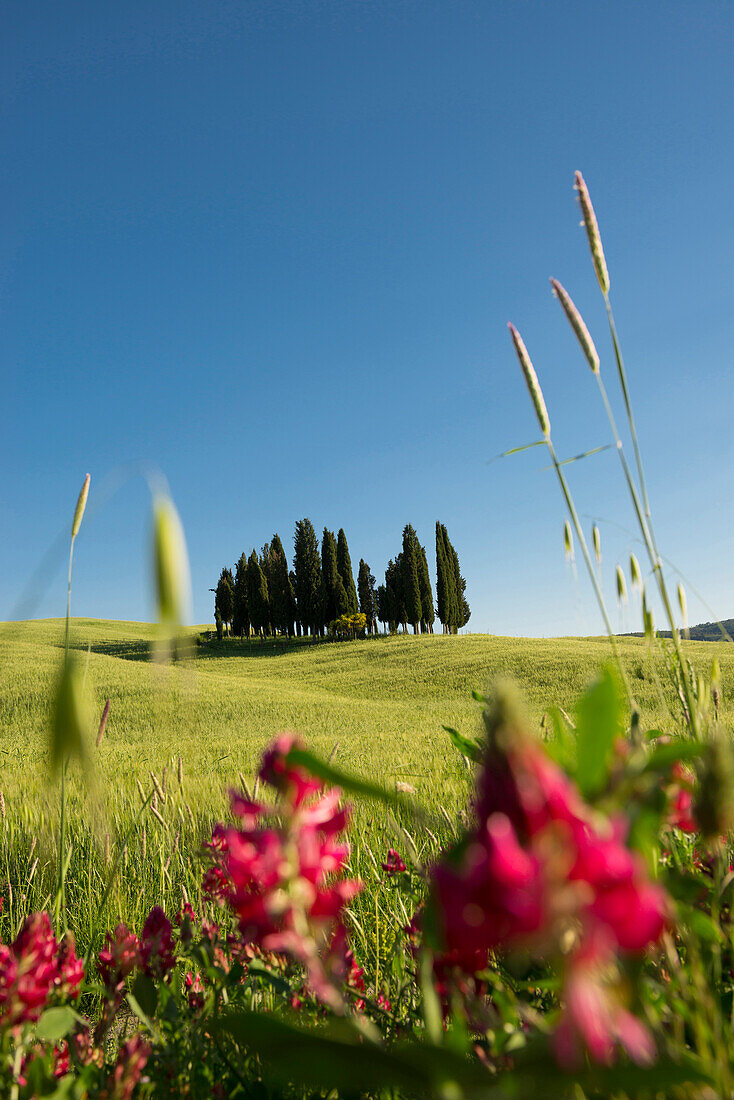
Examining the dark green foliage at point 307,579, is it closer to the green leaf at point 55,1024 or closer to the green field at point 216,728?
the green field at point 216,728

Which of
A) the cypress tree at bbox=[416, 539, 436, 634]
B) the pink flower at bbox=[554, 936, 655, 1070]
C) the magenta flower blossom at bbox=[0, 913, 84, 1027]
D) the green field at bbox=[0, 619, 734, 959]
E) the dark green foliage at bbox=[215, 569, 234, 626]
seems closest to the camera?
the pink flower at bbox=[554, 936, 655, 1070]

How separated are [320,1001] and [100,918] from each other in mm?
1619

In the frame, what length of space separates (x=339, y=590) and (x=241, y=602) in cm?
1232

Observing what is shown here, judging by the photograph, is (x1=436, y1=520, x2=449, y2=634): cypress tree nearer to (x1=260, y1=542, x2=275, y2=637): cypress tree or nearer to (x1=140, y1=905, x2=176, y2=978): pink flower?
(x1=260, y1=542, x2=275, y2=637): cypress tree

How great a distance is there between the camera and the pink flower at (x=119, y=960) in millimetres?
1348

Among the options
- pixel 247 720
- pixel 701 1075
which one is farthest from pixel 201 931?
pixel 247 720

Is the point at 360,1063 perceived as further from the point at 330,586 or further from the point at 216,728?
the point at 330,586

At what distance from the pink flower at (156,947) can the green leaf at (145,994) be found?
0.02 metres

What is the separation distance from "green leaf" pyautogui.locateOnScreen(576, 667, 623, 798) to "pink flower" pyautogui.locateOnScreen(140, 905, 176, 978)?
4.27ft

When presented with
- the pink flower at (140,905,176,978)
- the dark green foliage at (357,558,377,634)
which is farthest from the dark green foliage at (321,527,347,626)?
the pink flower at (140,905,176,978)

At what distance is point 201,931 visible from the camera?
1510mm

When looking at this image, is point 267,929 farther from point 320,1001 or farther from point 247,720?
point 247,720

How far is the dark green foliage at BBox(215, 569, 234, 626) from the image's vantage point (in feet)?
188

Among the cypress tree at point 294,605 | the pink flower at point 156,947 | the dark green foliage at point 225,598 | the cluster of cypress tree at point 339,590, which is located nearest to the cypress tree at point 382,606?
the cluster of cypress tree at point 339,590
